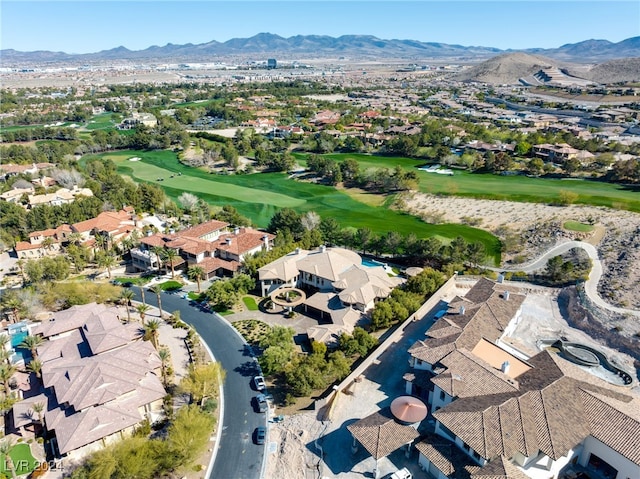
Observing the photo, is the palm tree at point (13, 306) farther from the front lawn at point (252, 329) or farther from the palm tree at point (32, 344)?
the front lawn at point (252, 329)

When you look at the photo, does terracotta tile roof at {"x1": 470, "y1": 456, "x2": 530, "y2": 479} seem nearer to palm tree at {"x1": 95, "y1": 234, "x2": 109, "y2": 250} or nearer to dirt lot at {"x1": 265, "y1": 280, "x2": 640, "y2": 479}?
dirt lot at {"x1": 265, "y1": 280, "x2": 640, "y2": 479}

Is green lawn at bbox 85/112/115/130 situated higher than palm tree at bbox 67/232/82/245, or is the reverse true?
palm tree at bbox 67/232/82/245

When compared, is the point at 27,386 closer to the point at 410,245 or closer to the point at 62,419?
the point at 62,419

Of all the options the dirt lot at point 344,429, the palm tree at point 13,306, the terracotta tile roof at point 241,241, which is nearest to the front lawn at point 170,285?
the terracotta tile roof at point 241,241

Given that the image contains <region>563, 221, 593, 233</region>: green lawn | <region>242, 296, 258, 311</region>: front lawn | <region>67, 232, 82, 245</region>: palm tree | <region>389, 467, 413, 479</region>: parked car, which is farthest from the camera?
<region>563, 221, 593, 233</region>: green lawn

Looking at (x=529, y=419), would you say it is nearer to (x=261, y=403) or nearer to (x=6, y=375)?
(x=261, y=403)

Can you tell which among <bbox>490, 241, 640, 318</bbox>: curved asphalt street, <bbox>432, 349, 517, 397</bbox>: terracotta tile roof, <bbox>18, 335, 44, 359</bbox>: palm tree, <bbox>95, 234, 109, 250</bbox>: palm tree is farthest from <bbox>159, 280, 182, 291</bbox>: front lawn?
<bbox>490, 241, 640, 318</bbox>: curved asphalt street
